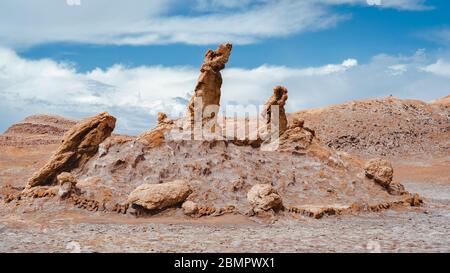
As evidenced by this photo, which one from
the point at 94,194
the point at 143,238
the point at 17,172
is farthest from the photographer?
the point at 17,172

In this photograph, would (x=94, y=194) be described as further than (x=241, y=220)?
Yes

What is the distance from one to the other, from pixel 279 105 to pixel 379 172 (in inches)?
218

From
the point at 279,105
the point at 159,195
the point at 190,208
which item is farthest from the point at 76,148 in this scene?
the point at 279,105

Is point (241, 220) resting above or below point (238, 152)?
below

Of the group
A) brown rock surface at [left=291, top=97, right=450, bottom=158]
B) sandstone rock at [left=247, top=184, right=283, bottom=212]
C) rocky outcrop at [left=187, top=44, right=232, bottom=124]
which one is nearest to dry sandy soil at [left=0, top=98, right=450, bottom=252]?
sandstone rock at [left=247, top=184, right=283, bottom=212]

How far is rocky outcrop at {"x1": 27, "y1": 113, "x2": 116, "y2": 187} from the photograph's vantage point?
20906mm

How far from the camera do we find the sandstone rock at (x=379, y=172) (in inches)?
881

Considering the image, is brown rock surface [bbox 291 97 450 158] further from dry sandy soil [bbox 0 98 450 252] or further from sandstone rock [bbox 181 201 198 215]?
sandstone rock [bbox 181 201 198 215]

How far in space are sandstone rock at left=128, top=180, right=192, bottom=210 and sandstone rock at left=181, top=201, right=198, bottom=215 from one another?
437 mm

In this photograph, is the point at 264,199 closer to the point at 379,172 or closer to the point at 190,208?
the point at 190,208
